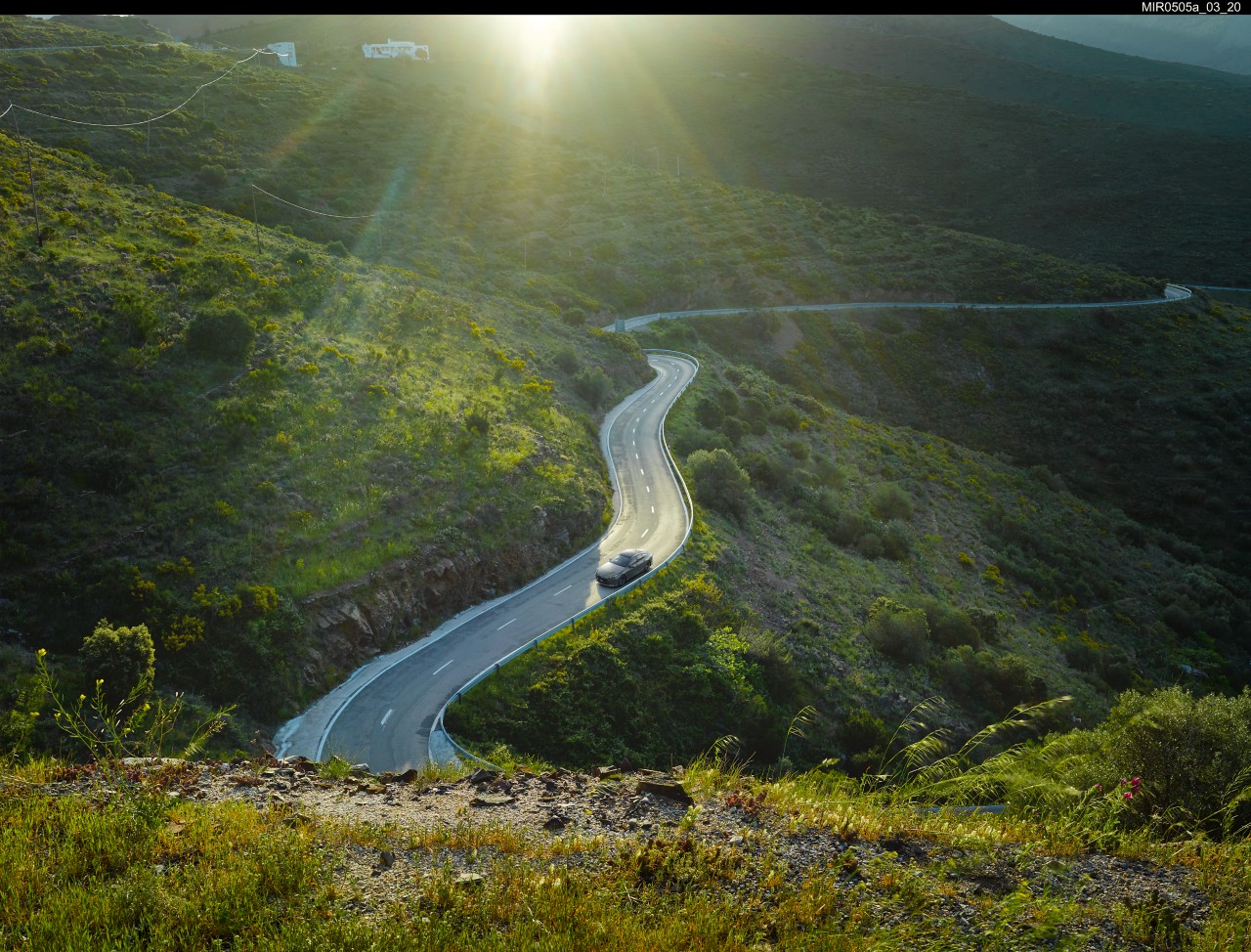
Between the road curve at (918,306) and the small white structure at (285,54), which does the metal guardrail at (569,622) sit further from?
the small white structure at (285,54)

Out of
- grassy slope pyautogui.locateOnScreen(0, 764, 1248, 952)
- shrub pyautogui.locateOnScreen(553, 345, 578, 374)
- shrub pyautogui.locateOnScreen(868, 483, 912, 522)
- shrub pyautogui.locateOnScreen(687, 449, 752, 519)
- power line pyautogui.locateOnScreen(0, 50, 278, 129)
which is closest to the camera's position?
grassy slope pyautogui.locateOnScreen(0, 764, 1248, 952)

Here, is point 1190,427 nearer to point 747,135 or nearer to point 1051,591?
point 1051,591

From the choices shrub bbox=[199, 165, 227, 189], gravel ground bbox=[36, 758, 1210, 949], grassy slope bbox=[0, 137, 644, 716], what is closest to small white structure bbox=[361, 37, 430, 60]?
shrub bbox=[199, 165, 227, 189]

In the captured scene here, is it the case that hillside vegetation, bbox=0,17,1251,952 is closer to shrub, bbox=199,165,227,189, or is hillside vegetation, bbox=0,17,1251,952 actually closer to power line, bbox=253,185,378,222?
power line, bbox=253,185,378,222

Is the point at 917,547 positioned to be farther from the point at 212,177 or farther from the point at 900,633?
the point at 212,177

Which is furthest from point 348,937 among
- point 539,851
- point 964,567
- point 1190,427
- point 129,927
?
point 1190,427

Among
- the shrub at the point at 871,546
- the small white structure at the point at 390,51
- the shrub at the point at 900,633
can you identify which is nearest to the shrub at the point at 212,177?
the shrub at the point at 871,546
